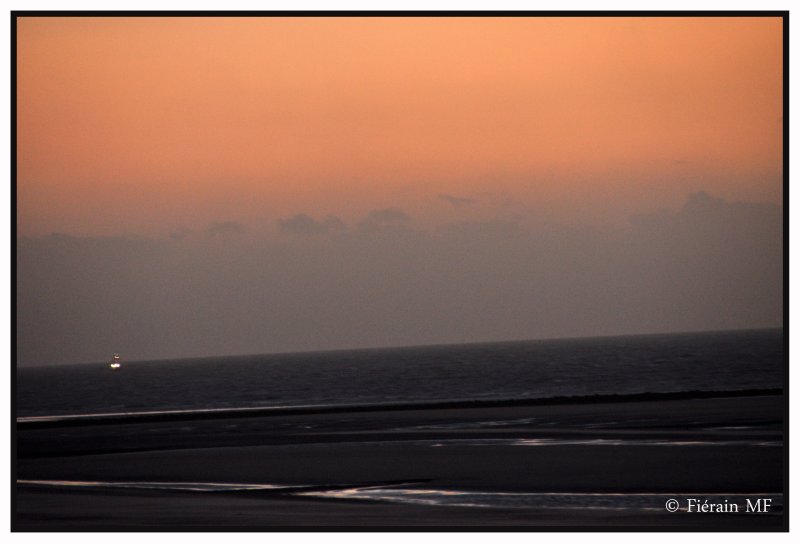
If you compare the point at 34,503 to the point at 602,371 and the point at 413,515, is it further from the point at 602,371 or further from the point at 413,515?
the point at 602,371

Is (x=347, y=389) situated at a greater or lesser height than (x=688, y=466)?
greater

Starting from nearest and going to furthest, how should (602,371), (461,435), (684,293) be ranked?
(461,435) → (602,371) → (684,293)

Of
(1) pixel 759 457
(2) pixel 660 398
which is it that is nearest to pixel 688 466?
(1) pixel 759 457

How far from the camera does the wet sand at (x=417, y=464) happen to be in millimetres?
19688

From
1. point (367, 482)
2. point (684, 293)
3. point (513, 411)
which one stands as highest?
point (684, 293)

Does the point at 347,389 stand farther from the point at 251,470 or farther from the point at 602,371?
the point at 251,470

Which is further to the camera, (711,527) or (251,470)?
(251,470)

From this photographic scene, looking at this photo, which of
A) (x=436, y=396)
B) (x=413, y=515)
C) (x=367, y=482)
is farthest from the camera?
(x=436, y=396)

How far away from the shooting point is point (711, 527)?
59.2ft

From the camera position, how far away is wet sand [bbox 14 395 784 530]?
1969 centimetres

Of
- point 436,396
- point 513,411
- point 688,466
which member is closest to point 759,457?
point 688,466

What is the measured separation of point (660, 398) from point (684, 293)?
51049 mm

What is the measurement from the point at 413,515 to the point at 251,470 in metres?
8.55

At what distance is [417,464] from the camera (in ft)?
88.9
